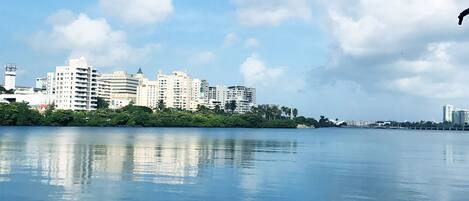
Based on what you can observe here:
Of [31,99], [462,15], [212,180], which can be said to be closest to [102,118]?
[31,99]

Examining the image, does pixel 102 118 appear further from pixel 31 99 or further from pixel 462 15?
pixel 462 15

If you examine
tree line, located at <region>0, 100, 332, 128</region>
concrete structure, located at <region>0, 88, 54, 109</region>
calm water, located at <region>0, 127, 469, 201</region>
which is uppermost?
concrete structure, located at <region>0, 88, 54, 109</region>

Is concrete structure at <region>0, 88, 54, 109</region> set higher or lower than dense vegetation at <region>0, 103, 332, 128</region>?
higher

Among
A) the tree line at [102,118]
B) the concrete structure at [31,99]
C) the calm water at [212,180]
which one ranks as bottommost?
the calm water at [212,180]

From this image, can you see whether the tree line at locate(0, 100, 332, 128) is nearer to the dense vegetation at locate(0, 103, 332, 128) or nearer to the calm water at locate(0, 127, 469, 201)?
the dense vegetation at locate(0, 103, 332, 128)

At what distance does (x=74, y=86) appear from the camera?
190375 millimetres

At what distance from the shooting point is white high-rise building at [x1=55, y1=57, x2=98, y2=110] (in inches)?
7495

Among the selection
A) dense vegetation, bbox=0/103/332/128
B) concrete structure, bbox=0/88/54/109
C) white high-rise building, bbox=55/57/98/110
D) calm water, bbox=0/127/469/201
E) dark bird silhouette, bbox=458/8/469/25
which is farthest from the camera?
white high-rise building, bbox=55/57/98/110

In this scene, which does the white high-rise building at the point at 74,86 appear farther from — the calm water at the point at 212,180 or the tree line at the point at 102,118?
the calm water at the point at 212,180

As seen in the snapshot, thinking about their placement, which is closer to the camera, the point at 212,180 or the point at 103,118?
the point at 212,180

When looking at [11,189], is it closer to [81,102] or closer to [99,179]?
[99,179]

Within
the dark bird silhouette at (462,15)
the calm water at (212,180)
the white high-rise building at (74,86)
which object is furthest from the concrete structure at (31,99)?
the dark bird silhouette at (462,15)

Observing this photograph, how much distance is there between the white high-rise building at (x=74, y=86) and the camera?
190 metres

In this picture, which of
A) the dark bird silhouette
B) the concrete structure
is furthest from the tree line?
the dark bird silhouette
